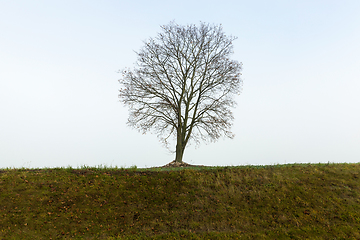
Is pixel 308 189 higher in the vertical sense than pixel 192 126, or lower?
lower

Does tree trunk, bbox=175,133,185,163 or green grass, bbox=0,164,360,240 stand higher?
tree trunk, bbox=175,133,185,163

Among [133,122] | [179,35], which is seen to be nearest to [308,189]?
[133,122]

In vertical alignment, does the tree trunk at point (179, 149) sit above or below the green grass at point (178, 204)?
above

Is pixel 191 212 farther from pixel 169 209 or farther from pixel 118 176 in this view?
pixel 118 176

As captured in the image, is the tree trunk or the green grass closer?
the green grass

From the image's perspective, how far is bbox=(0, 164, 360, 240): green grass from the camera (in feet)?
38.6

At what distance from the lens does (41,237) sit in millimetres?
11234

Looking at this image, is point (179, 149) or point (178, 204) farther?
point (179, 149)

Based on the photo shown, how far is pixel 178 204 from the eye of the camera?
1380 centimetres

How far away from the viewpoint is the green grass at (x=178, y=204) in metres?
11.8

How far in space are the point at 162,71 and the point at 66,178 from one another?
14.0m

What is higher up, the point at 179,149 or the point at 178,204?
the point at 179,149

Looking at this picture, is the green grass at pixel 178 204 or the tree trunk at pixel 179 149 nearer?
the green grass at pixel 178 204

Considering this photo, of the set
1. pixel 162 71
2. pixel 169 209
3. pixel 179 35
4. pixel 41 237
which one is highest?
pixel 179 35
